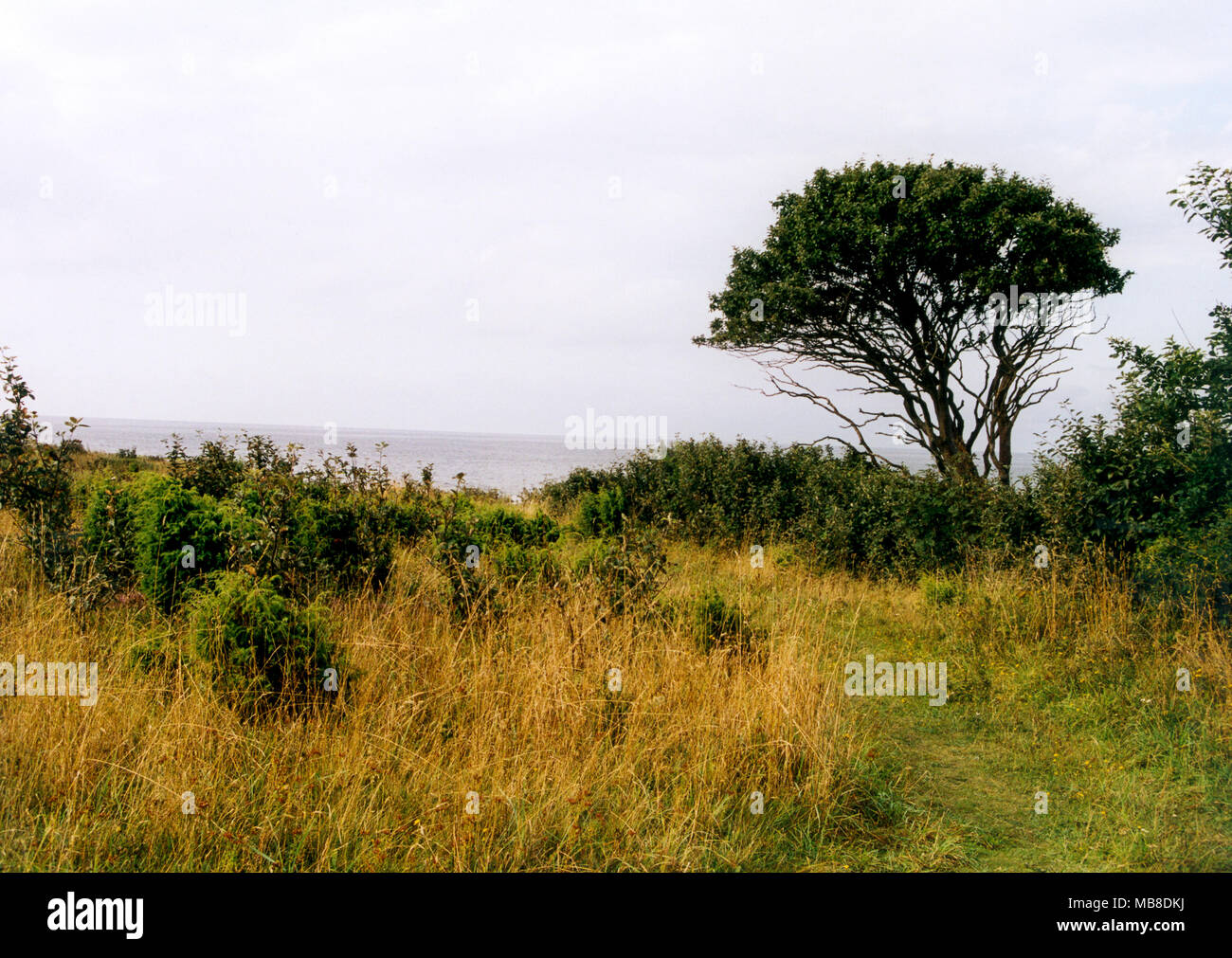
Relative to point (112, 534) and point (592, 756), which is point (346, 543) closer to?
point (112, 534)

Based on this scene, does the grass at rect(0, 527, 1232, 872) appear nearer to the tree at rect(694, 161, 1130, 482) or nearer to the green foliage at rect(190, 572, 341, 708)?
the green foliage at rect(190, 572, 341, 708)

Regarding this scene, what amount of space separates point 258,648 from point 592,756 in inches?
87.3

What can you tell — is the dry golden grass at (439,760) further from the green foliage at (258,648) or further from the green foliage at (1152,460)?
the green foliage at (1152,460)

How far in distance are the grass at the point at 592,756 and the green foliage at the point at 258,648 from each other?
173mm

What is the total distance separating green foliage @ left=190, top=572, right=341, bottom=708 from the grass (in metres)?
0.17

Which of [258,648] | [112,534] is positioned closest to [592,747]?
[258,648]

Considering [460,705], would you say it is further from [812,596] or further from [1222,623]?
[1222,623]

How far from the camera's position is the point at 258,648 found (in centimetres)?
447

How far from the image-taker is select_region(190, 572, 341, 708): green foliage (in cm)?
435

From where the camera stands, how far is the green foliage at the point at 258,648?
4348 millimetres

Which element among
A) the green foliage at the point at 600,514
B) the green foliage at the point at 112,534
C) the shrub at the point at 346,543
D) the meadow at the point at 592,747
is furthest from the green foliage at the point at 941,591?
the green foliage at the point at 112,534

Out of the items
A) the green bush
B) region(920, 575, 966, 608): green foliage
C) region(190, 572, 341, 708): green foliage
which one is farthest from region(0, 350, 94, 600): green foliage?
the green bush
